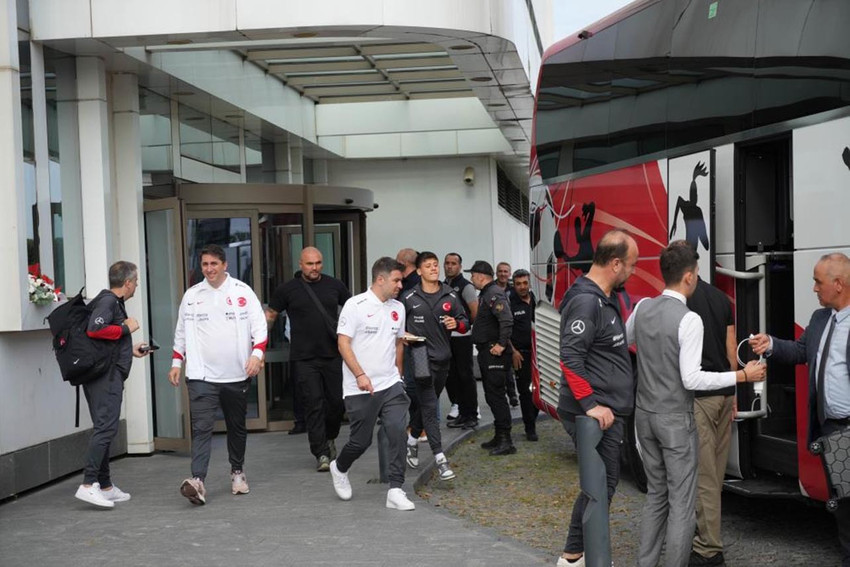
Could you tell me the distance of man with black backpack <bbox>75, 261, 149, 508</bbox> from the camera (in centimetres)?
862

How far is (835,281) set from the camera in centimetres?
571

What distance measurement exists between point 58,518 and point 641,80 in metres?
5.34

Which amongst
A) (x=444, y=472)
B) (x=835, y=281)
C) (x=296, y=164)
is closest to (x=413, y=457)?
(x=444, y=472)

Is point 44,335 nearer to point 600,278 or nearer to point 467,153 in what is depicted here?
point 600,278

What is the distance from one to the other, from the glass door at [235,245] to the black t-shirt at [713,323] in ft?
22.1

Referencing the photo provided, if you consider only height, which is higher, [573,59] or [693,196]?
[573,59]

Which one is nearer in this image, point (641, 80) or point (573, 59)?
point (641, 80)

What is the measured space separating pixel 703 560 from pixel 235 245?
7567mm

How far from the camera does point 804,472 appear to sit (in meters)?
6.74

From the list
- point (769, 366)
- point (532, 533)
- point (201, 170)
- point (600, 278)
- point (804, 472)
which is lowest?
point (532, 533)

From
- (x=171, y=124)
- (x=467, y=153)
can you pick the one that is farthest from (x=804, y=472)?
(x=467, y=153)

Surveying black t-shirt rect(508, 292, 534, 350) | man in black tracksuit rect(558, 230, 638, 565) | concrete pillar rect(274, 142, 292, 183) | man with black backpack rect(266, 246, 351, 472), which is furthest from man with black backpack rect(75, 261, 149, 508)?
concrete pillar rect(274, 142, 292, 183)

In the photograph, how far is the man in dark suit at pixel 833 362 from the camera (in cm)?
563

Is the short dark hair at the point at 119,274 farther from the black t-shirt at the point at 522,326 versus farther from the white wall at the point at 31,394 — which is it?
the black t-shirt at the point at 522,326
